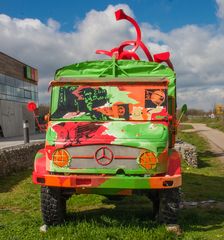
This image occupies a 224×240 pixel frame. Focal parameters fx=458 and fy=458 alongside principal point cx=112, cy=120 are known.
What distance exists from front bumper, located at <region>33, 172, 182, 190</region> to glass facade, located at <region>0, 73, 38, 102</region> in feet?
105

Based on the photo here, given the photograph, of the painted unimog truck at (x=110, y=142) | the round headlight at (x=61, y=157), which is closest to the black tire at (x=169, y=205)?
the painted unimog truck at (x=110, y=142)

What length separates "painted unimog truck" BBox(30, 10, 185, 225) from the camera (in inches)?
246

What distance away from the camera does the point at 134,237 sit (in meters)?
5.95

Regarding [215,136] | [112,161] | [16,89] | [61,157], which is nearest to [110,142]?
[112,161]

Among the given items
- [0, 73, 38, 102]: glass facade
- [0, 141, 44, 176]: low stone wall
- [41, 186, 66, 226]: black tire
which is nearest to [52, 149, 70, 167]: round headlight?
[41, 186, 66, 226]: black tire

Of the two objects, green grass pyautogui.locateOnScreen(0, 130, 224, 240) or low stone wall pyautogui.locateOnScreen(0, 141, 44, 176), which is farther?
low stone wall pyautogui.locateOnScreen(0, 141, 44, 176)

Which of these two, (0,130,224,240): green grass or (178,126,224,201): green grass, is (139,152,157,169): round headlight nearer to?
(0,130,224,240): green grass

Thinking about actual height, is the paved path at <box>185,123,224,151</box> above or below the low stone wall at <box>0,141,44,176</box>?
below

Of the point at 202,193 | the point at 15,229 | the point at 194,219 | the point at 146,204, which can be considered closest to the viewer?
the point at 15,229

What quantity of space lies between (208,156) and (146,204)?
1219 cm

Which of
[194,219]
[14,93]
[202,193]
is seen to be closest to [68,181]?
[194,219]

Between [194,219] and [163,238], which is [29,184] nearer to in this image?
[194,219]

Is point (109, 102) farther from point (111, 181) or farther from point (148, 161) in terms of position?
point (111, 181)

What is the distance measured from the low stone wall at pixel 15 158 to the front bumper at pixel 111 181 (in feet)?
20.4
